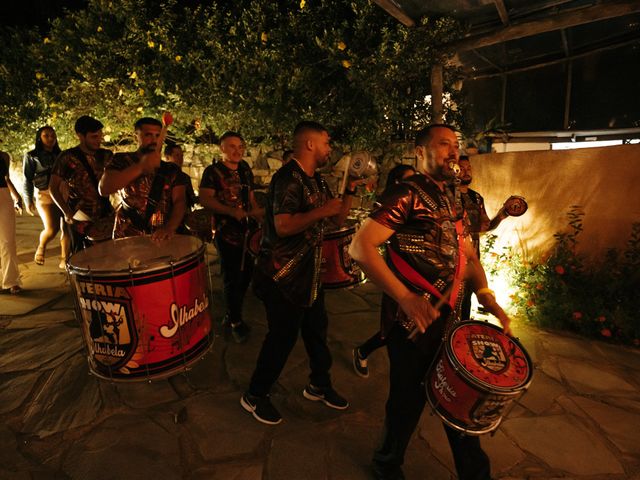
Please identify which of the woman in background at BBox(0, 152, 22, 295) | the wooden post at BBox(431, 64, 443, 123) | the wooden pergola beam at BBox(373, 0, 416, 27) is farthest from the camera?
Answer: the wooden post at BBox(431, 64, 443, 123)

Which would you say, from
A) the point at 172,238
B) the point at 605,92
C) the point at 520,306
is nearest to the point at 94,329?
the point at 172,238

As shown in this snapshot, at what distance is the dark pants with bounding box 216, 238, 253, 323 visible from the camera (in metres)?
4.61

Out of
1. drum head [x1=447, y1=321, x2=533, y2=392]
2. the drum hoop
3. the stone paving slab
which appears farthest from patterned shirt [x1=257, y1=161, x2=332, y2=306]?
the stone paving slab

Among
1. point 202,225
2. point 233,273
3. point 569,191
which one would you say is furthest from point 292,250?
point 569,191

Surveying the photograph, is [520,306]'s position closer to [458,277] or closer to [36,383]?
[458,277]

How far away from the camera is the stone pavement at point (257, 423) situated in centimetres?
290

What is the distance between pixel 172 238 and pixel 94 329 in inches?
38.0

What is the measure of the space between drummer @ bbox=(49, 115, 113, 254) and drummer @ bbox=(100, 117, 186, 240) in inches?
44.8

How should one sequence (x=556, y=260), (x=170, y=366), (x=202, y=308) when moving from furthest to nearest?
1. (x=556, y=260)
2. (x=202, y=308)
3. (x=170, y=366)

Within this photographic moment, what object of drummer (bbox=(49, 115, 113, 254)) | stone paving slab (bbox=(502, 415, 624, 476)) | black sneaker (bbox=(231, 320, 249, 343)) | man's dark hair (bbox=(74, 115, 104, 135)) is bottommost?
stone paving slab (bbox=(502, 415, 624, 476))

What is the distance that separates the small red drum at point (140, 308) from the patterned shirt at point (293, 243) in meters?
0.58

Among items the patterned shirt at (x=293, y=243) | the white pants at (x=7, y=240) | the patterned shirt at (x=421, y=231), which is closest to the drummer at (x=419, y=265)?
the patterned shirt at (x=421, y=231)

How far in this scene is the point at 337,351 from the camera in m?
4.53

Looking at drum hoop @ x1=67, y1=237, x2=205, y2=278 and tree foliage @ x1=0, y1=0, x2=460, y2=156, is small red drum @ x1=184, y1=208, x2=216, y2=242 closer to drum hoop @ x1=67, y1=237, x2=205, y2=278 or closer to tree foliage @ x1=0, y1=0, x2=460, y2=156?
A: drum hoop @ x1=67, y1=237, x2=205, y2=278
